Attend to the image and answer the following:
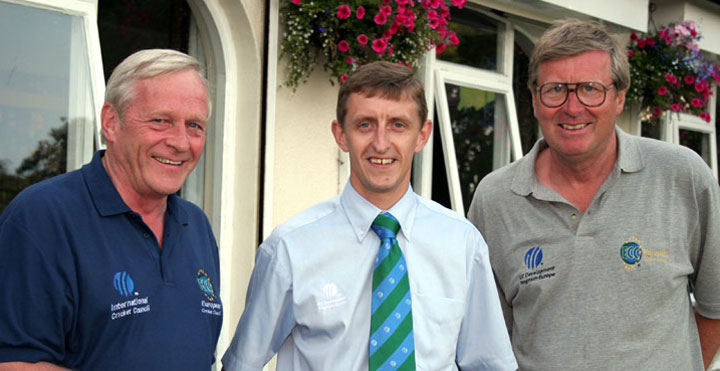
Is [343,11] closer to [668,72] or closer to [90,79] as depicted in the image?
[90,79]

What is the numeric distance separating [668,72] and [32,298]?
563cm

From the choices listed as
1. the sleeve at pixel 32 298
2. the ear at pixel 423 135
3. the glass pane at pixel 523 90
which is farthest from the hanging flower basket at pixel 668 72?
the sleeve at pixel 32 298

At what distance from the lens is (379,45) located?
12.1ft

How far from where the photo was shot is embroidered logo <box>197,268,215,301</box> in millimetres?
1979

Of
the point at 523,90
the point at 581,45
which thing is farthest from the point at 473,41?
the point at 581,45

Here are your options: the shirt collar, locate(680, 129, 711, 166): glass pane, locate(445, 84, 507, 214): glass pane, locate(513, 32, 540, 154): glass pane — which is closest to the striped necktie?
the shirt collar

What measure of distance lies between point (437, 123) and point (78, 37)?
261 centimetres

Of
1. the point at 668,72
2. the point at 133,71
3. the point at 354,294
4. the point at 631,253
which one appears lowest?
the point at 354,294

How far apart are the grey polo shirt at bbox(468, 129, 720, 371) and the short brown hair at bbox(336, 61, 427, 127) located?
614 millimetres

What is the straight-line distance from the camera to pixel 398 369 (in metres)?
1.95

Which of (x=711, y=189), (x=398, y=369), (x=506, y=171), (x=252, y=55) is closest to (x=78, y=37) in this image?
(x=252, y=55)

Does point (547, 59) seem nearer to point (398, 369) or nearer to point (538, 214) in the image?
point (538, 214)

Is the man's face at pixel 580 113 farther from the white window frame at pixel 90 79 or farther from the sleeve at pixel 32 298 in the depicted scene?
the white window frame at pixel 90 79

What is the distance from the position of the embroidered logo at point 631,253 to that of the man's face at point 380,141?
31.2 inches
